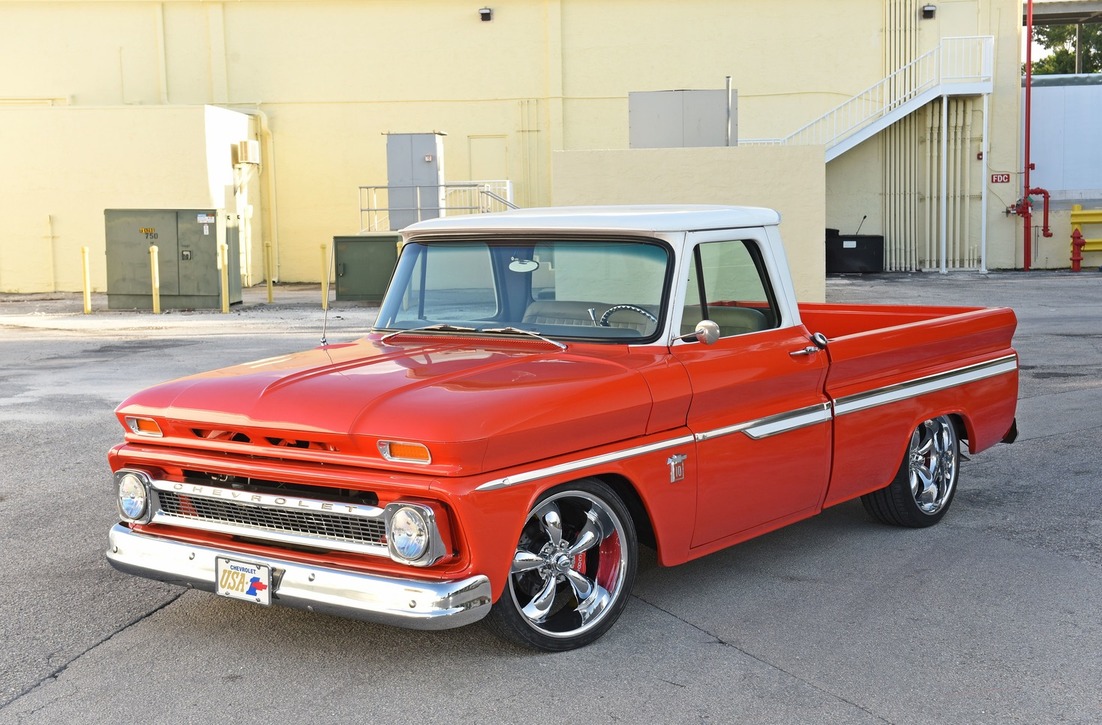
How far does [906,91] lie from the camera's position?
30688 millimetres

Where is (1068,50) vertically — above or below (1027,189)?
above

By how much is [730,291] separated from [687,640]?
1685 millimetres

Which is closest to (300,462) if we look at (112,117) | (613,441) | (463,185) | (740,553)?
(613,441)

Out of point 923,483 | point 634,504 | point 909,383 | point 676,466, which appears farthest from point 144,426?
point 923,483

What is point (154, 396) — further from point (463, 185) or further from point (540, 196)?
point (540, 196)

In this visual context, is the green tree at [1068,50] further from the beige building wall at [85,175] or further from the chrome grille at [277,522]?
the chrome grille at [277,522]

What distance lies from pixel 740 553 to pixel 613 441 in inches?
69.6

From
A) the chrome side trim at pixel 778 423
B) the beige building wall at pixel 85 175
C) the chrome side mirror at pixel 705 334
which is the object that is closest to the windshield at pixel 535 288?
the chrome side mirror at pixel 705 334

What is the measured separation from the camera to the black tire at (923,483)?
6.77 m

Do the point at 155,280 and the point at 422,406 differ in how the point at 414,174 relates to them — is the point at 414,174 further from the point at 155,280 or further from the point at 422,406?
the point at 422,406

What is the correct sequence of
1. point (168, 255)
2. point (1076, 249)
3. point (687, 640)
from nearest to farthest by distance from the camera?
point (687, 640)
point (168, 255)
point (1076, 249)

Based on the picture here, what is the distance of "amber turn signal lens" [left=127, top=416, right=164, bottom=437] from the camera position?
5094mm

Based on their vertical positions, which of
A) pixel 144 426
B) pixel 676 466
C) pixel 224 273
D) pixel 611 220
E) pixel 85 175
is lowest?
pixel 676 466

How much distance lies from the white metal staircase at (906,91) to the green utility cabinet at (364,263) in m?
9.92
